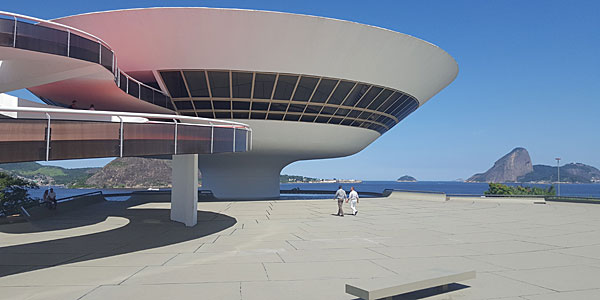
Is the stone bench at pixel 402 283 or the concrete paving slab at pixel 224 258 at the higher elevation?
the stone bench at pixel 402 283

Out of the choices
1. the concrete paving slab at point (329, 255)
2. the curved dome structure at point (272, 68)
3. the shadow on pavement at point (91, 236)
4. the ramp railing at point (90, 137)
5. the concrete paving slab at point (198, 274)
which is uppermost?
the curved dome structure at point (272, 68)

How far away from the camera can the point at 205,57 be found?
23938mm

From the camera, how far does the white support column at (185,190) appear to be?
17094mm

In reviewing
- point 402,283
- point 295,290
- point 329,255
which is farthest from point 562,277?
point 295,290

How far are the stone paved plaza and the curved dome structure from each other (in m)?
9.32

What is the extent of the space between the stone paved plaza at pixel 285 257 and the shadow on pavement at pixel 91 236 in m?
0.04

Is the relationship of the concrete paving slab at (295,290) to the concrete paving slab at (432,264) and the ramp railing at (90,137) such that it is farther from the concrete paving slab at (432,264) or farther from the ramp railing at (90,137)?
the ramp railing at (90,137)

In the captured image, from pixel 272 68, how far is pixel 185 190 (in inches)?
410

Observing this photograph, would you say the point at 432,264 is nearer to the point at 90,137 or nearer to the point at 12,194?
the point at 90,137

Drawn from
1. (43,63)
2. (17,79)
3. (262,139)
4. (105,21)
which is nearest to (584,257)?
(43,63)

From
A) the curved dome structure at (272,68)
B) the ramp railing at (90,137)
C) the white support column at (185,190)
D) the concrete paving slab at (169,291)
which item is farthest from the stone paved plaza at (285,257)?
the curved dome structure at (272,68)

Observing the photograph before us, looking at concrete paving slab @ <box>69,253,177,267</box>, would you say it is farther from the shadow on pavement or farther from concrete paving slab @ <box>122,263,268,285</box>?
concrete paving slab @ <box>122,263,268,285</box>

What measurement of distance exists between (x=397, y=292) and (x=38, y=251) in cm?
1022

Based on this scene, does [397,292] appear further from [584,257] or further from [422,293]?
[584,257]
